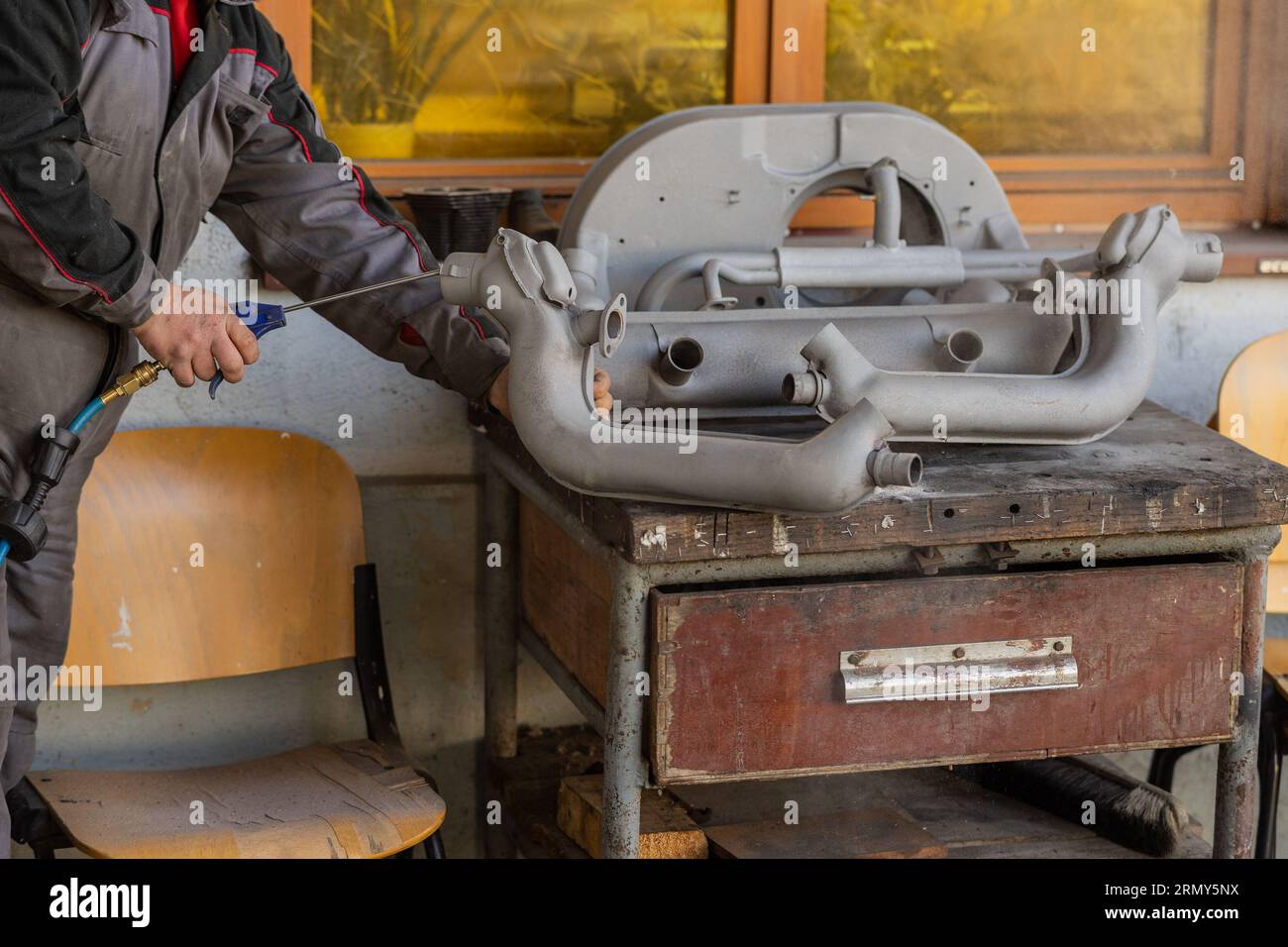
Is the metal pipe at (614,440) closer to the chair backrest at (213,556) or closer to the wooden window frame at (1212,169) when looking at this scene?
the chair backrest at (213,556)

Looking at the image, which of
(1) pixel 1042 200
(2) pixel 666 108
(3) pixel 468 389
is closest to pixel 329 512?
(3) pixel 468 389

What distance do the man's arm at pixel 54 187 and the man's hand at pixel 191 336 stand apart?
0.02 m

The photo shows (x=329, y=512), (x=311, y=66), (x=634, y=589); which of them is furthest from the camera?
(x=311, y=66)

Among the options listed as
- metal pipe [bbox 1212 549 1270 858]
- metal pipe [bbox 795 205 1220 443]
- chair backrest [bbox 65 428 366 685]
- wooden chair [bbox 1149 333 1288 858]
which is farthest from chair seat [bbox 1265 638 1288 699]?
chair backrest [bbox 65 428 366 685]

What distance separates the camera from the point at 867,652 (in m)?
1.48

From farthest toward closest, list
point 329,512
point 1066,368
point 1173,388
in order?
point 1173,388 < point 329,512 < point 1066,368

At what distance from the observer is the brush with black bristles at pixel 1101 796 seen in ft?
5.91

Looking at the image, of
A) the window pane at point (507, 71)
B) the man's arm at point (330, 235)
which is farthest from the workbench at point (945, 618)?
the window pane at point (507, 71)

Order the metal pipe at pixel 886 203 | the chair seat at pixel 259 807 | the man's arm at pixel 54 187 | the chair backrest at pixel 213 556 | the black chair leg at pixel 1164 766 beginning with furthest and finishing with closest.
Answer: the black chair leg at pixel 1164 766, the chair backrest at pixel 213 556, the metal pipe at pixel 886 203, the chair seat at pixel 259 807, the man's arm at pixel 54 187

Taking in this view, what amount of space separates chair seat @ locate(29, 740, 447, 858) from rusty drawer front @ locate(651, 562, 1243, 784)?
0.42 m

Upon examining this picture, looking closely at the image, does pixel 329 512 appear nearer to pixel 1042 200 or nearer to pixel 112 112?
pixel 112 112

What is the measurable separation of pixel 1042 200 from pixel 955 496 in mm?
1082

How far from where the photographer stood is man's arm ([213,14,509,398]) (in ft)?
5.64

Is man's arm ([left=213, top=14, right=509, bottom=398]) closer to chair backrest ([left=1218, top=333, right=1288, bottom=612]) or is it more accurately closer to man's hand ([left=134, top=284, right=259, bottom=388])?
man's hand ([left=134, top=284, right=259, bottom=388])
